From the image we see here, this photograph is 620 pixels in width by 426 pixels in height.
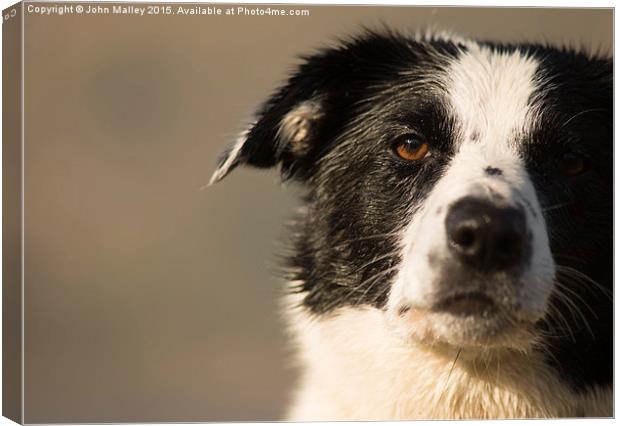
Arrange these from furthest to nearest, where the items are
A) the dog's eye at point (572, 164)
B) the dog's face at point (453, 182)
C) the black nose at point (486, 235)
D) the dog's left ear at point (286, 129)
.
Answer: the dog's left ear at point (286, 129), the dog's eye at point (572, 164), the dog's face at point (453, 182), the black nose at point (486, 235)

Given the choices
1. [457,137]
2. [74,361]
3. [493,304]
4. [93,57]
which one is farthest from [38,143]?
[493,304]

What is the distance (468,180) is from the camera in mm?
4402

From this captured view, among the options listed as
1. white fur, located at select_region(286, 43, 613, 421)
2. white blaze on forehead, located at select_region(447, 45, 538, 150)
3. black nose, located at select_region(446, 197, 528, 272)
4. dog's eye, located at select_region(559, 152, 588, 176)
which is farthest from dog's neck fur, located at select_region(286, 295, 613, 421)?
white blaze on forehead, located at select_region(447, 45, 538, 150)

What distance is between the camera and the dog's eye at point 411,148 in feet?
15.6

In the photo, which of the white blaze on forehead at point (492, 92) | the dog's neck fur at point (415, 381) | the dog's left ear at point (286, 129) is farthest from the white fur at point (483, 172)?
the dog's left ear at point (286, 129)

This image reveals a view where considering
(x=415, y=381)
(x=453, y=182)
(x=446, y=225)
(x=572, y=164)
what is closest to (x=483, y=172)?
(x=453, y=182)

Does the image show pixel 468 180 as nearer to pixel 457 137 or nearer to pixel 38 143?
pixel 457 137

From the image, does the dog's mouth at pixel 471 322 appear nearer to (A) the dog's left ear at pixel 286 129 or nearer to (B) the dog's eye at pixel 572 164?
(B) the dog's eye at pixel 572 164

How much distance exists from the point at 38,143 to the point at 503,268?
2.29 metres

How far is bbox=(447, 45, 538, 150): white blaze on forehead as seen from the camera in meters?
4.73

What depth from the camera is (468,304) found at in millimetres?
4328

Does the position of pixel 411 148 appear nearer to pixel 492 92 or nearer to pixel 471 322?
pixel 492 92

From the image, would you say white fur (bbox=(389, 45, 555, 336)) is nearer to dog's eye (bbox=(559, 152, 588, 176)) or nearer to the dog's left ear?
dog's eye (bbox=(559, 152, 588, 176))

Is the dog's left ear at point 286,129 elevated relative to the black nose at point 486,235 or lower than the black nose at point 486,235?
elevated
